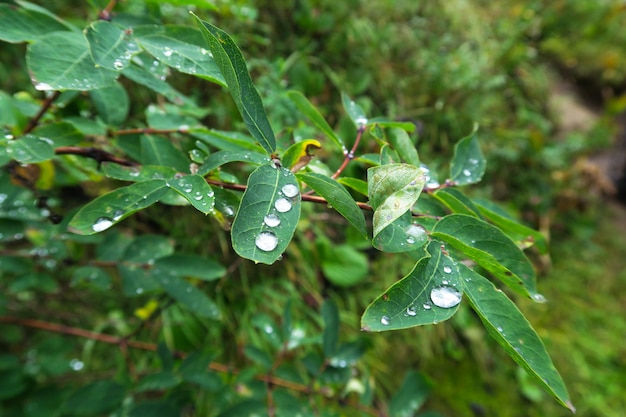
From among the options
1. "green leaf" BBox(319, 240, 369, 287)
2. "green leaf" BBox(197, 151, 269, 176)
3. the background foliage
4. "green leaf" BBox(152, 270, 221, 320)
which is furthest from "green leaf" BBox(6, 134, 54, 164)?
"green leaf" BBox(319, 240, 369, 287)

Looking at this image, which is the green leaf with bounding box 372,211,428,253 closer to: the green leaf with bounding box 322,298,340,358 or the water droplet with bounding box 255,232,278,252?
the water droplet with bounding box 255,232,278,252

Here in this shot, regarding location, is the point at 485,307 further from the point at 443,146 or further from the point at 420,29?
the point at 420,29

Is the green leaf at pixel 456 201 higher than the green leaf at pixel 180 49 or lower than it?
lower

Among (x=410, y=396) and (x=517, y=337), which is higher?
(x=517, y=337)

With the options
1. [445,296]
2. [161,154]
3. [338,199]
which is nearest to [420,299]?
[445,296]

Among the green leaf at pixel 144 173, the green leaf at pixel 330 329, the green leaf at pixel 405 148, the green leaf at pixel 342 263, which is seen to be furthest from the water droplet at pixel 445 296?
the green leaf at pixel 342 263

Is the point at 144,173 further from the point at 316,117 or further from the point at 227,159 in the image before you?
the point at 316,117

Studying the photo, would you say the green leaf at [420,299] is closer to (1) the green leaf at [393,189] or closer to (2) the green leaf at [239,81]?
(1) the green leaf at [393,189]
